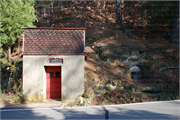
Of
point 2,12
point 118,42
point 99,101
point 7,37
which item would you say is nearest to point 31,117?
point 99,101

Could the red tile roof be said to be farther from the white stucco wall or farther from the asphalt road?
the asphalt road

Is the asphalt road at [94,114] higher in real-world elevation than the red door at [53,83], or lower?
lower

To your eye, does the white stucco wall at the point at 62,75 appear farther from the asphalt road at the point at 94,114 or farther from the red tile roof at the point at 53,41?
the asphalt road at the point at 94,114

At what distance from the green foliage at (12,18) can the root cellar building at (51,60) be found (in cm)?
292

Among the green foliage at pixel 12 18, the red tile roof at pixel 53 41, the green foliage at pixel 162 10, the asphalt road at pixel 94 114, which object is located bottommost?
the asphalt road at pixel 94 114

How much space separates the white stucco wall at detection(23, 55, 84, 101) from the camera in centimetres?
927

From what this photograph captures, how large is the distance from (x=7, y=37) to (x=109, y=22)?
15.3m

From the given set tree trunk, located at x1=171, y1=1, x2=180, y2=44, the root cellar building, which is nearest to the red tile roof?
the root cellar building

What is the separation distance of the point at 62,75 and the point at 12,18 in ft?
23.4

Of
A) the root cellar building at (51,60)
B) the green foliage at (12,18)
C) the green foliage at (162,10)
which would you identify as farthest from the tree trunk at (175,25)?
the green foliage at (12,18)

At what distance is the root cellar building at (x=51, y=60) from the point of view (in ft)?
30.5

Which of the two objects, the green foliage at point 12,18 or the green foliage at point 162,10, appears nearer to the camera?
the green foliage at point 12,18

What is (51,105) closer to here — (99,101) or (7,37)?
(99,101)

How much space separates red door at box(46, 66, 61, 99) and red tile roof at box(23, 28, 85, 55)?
1367 millimetres
